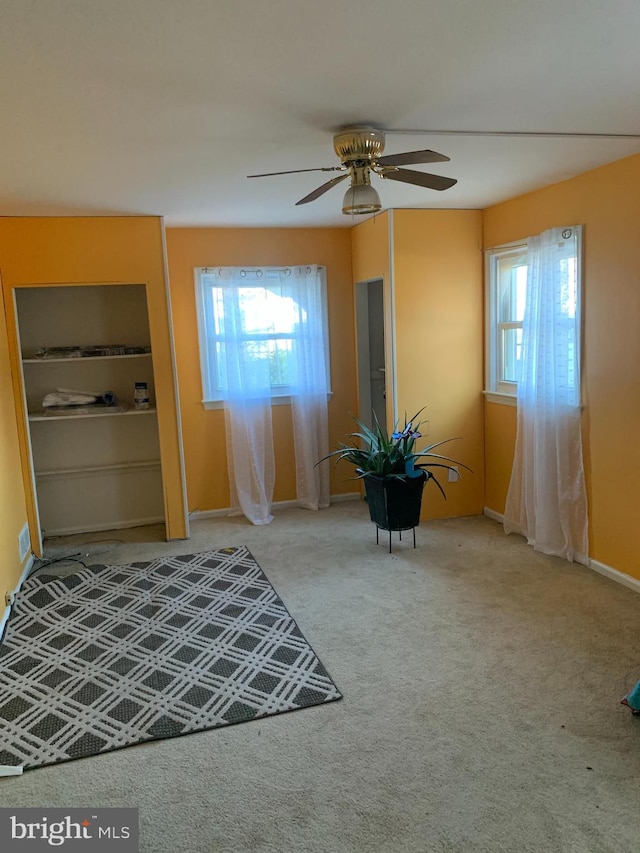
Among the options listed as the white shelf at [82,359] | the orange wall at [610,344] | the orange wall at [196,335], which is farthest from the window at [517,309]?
the white shelf at [82,359]

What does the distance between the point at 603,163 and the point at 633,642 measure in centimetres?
250

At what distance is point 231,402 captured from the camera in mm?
5051

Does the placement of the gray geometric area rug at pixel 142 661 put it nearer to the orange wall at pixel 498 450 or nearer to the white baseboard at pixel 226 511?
the white baseboard at pixel 226 511

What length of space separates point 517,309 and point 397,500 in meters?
1.67

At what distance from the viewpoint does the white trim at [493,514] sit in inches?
187

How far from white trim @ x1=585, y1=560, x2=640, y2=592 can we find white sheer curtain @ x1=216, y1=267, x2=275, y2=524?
242cm

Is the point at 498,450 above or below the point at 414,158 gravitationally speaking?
below

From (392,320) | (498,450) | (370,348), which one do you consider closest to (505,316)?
(392,320)

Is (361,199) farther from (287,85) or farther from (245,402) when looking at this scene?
(245,402)

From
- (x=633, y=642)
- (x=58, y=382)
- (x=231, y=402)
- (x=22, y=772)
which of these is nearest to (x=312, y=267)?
(x=231, y=402)

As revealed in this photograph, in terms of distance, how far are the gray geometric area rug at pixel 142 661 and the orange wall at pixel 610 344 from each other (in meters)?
1.96

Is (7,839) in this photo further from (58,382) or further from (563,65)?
(58,382)

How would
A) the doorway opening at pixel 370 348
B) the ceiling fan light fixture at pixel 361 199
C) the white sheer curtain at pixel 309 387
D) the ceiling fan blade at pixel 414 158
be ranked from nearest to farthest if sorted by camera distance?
the ceiling fan blade at pixel 414 158 < the ceiling fan light fixture at pixel 361 199 < the white sheer curtain at pixel 309 387 < the doorway opening at pixel 370 348

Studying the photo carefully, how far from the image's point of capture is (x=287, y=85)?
208 cm
